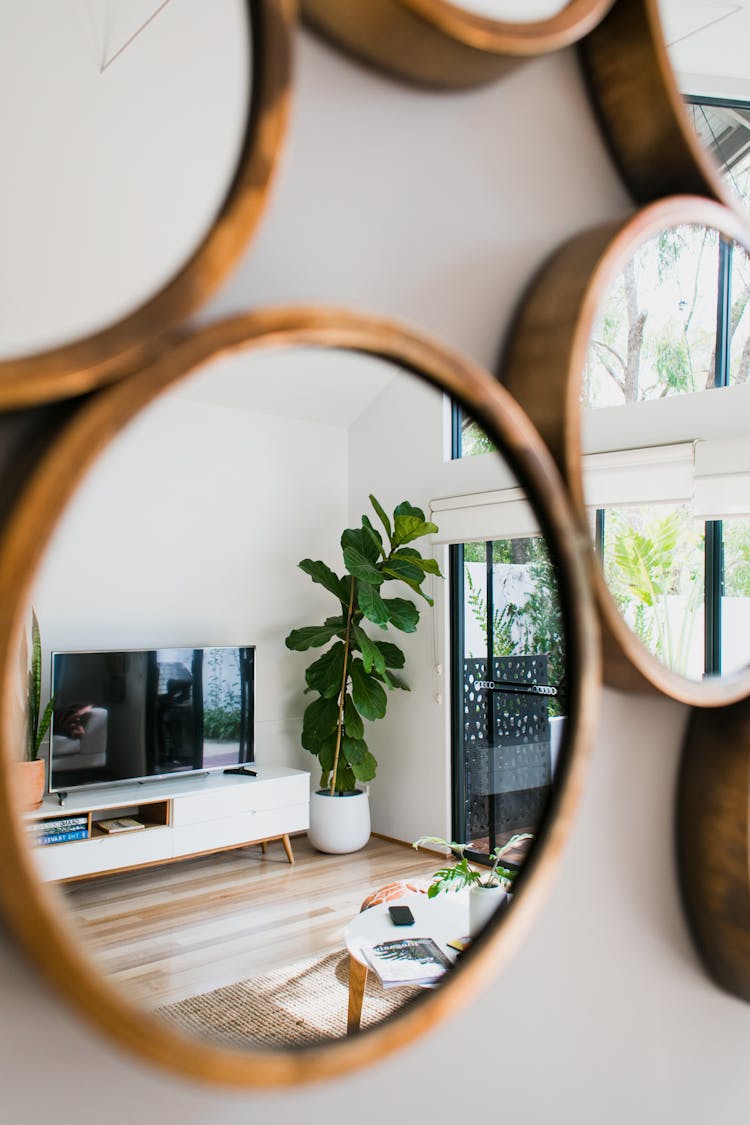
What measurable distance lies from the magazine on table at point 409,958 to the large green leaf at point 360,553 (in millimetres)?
1605

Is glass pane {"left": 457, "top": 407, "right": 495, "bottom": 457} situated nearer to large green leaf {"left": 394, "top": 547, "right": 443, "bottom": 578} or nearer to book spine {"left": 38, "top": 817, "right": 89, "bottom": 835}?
book spine {"left": 38, "top": 817, "right": 89, "bottom": 835}

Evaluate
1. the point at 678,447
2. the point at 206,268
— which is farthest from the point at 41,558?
the point at 678,447

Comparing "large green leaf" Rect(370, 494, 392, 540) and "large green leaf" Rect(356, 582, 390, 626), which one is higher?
"large green leaf" Rect(370, 494, 392, 540)

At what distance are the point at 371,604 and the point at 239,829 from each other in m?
0.99

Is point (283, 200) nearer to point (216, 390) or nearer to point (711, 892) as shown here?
point (216, 390)

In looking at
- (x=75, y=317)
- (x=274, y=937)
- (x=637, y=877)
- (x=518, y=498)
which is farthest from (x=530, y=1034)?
(x=274, y=937)

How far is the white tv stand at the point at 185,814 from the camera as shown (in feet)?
7.29

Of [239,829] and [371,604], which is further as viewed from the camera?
[371,604]

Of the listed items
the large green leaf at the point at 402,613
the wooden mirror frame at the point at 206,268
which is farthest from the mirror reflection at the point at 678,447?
the large green leaf at the point at 402,613

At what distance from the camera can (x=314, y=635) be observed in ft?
11.1

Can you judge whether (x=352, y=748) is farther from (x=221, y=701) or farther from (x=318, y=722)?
(x=221, y=701)

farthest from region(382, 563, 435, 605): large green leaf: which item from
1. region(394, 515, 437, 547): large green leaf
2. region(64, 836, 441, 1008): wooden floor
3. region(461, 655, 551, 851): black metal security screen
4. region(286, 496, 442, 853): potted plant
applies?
region(461, 655, 551, 851): black metal security screen

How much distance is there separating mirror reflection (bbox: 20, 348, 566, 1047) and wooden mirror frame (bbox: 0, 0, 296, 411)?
23.2 inches

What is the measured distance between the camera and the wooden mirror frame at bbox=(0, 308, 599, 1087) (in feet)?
0.87
